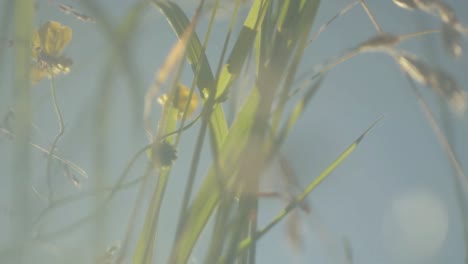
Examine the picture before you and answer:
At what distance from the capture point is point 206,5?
562mm

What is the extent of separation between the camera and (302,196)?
49 cm

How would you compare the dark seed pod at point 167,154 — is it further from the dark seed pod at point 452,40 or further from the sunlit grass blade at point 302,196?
the dark seed pod at point 452,40

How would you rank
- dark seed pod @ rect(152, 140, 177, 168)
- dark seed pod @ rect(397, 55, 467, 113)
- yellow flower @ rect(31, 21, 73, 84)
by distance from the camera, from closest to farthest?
dark seed pod @ rect(397, 55, 467, 113)
dark seed pod @ rect(152, 140, 177, 168)
yellow flower @ rect(31, 21, 73, 84)

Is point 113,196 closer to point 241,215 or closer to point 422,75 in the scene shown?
point 241,215

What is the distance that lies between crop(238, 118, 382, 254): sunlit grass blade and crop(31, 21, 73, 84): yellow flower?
355 millimetres

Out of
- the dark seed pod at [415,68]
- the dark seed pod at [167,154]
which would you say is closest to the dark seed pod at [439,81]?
the dark seed pod at [415,68]

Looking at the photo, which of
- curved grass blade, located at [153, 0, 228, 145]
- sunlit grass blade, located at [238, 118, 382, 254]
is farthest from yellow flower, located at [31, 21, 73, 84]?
sunlit grass blade, located at [238, 118, 382, 254]

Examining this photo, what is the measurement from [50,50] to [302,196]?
46cm

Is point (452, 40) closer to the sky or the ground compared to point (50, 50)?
closer to the ground

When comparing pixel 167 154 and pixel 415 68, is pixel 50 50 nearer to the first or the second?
pixel 167 154

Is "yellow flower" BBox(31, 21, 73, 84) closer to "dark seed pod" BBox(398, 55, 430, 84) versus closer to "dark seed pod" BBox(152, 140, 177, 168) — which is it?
"dark seed pod" BBox(152, 140, 177, 168)

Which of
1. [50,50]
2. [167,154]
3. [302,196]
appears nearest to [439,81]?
[302,196]

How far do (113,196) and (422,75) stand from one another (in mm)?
244

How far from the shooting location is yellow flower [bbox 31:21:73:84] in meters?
0.70
